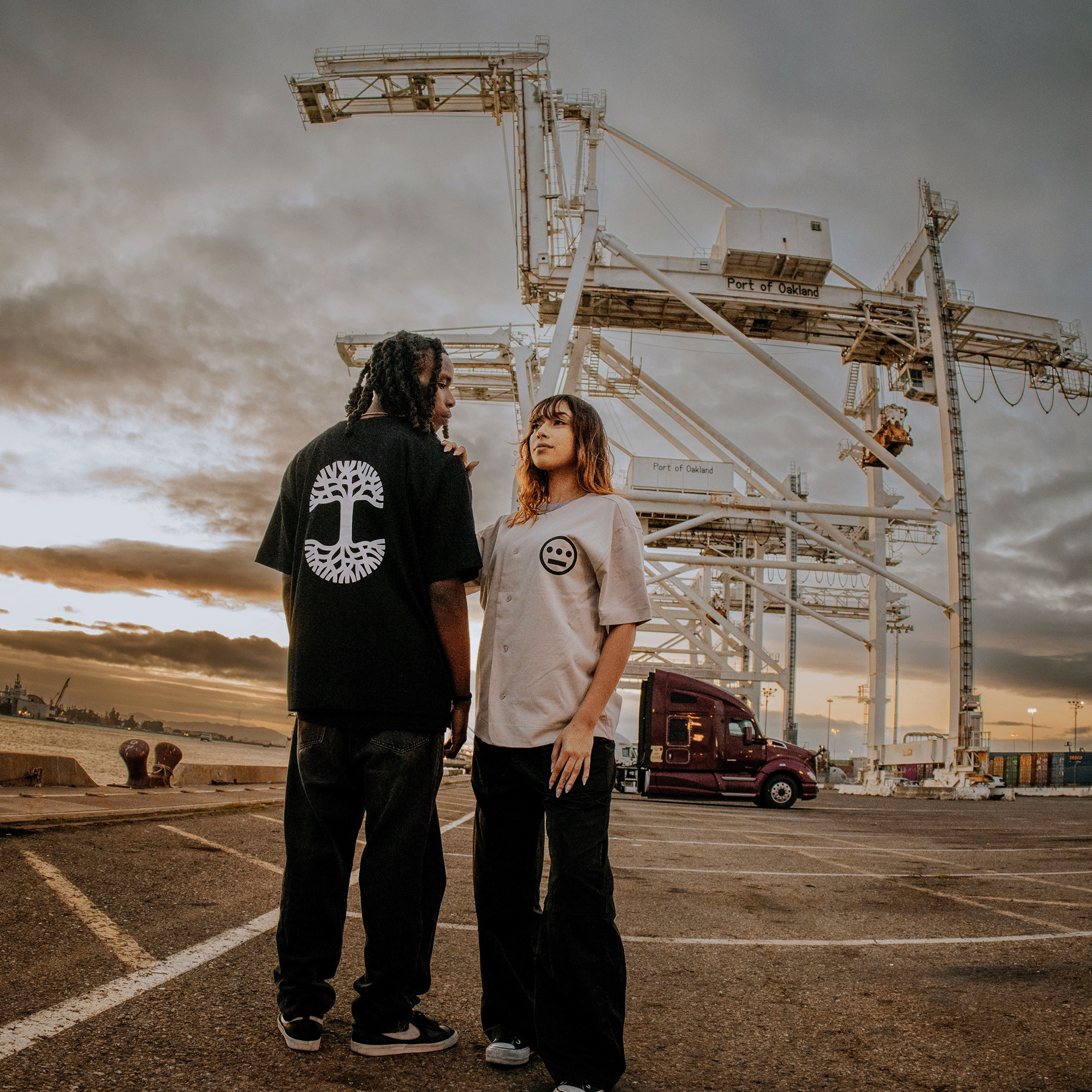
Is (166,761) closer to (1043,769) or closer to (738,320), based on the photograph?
(738,320)

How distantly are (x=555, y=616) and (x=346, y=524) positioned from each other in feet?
2.10

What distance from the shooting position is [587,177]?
726 inches

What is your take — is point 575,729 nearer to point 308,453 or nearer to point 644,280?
point 308,453

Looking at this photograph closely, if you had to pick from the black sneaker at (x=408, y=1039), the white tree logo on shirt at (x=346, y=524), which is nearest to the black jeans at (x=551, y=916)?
the black sneaker at (x=408, y=1039)

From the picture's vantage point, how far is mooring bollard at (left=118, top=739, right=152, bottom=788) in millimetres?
8797

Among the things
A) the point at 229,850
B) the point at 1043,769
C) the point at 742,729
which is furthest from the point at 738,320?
the point at 1043,769

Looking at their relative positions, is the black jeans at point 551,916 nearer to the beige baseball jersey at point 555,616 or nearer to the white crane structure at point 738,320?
the beige baseball jersey at point 555,616

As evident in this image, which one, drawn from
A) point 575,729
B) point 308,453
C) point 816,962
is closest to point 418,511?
point 308,453

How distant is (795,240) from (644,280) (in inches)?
147

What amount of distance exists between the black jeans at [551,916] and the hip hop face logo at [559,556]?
18.3 inches

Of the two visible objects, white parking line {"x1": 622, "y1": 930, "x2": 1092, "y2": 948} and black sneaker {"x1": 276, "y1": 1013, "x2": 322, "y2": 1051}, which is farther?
white parking line {"x1": 622, "y1": 930, "x2": 1092, "y2": 948}

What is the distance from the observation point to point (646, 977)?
2.88 metres

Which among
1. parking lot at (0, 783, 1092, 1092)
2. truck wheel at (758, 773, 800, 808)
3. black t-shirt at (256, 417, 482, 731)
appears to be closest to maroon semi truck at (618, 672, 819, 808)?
truck wheel at (758, 773, 800, 808)

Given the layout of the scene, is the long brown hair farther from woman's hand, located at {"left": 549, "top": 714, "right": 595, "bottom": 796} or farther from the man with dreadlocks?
woman's hand, located at {"left": 549, "top": 714, "right": 595, "bottom": 796}
